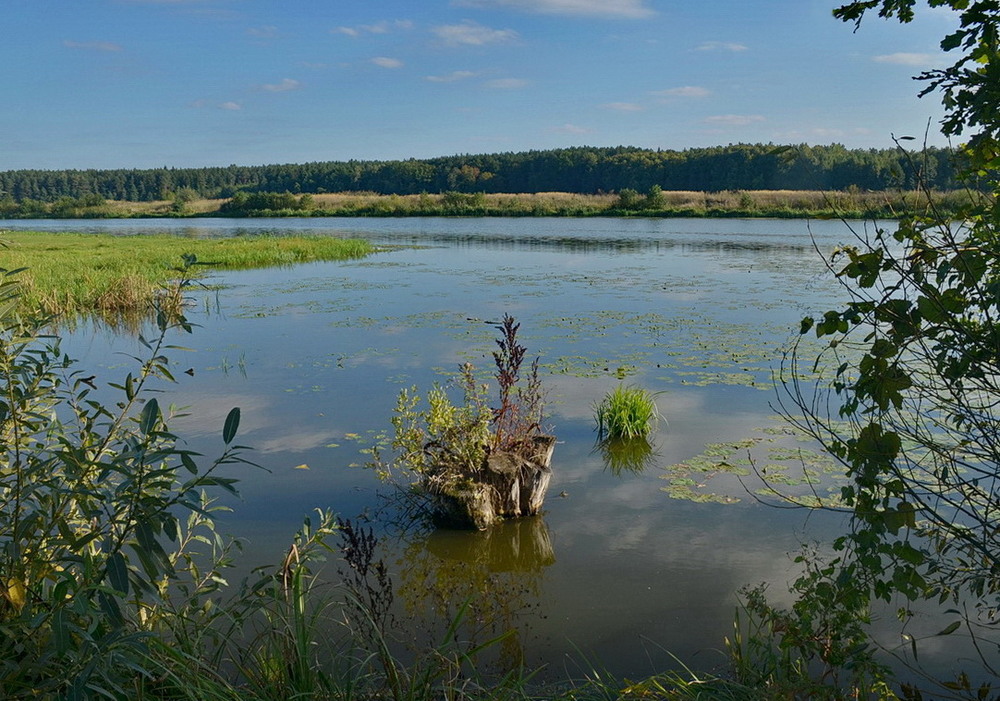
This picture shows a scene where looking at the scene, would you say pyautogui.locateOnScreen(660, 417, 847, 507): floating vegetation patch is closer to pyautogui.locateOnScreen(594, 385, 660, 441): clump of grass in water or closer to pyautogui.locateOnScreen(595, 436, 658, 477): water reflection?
pyautogui.locateOnScreen(595, 436, 658, 477): water reflection

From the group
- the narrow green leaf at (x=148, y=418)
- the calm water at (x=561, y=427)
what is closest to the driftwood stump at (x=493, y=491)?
the calm water at (x=561, y=427)

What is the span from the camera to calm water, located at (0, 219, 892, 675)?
4340 mm

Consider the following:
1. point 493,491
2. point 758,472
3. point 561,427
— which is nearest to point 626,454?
point 561,427

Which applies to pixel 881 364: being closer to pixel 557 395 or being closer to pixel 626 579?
pixel 626 579

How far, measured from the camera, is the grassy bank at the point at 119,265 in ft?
49.9

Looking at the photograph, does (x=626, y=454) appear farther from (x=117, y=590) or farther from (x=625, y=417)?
(x=117, y=590)

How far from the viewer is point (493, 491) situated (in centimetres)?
546

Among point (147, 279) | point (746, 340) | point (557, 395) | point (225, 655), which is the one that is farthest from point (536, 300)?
point (225, 655)

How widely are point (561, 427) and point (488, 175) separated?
88.3 meters

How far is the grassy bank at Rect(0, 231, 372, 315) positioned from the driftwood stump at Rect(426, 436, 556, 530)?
3034mm

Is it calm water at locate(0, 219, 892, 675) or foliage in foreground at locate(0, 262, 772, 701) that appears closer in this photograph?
foliage in foreground at locate(0, 262, 772, 701)

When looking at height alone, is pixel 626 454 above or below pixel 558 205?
below

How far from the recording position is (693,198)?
5897cm

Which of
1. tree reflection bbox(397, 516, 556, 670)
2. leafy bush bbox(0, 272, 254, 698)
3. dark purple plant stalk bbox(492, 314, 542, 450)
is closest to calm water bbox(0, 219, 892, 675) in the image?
tree reflection bbox(397, 516, 556, 670)
